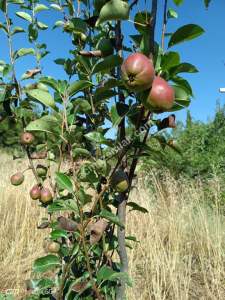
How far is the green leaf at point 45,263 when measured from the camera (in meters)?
1.17

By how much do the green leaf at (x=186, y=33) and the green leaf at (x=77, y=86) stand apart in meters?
0.24

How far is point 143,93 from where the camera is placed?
2.60ft

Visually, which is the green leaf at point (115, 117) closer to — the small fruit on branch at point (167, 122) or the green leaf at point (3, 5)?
the small fruit on branch at point (167, 122)

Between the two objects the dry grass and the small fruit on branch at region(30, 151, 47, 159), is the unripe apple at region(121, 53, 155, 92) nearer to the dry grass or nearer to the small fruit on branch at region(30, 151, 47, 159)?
the small fruit on branch at region(30, 151, 47, 159)

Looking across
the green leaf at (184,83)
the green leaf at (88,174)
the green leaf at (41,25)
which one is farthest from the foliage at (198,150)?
the green leaf at (184,83)

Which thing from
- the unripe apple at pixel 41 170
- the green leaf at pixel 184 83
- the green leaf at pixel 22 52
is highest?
the green leaf at pixel 22 52

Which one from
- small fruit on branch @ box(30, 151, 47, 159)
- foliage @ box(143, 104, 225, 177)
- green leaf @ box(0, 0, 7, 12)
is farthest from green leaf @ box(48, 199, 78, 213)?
foliage @ box(143, 104, 225, 177)

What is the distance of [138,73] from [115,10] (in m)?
0.20

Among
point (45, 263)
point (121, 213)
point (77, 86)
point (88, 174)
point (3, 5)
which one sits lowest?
point (45, 263)

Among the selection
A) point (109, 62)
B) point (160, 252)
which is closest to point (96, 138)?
point (109, 62)

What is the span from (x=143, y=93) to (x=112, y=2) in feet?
0.73

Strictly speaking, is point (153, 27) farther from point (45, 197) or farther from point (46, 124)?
point (45, 197)

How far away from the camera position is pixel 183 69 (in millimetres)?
900

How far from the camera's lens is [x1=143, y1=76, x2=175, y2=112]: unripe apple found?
754 mm
